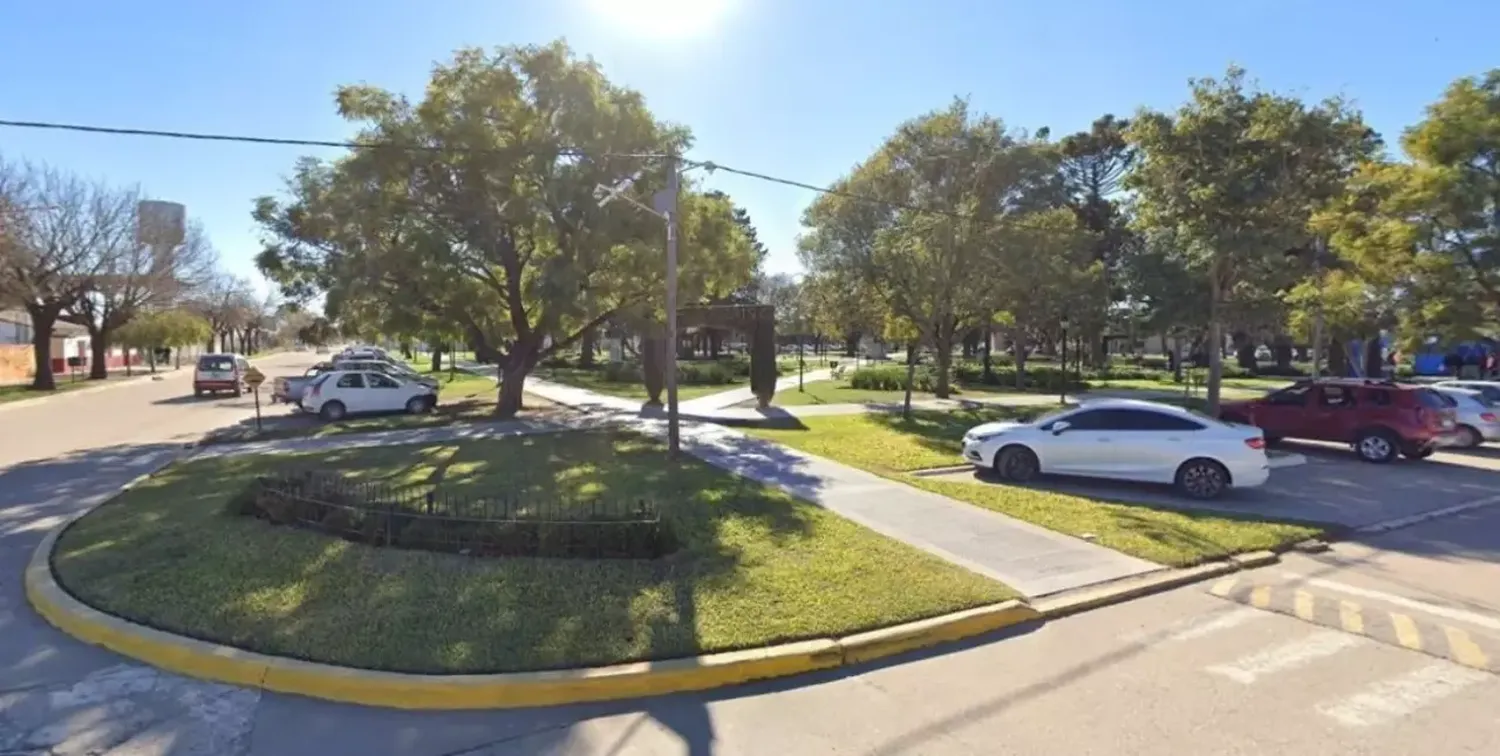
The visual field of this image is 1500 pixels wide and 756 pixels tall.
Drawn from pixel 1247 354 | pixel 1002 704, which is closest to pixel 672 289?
pixel 1002 704

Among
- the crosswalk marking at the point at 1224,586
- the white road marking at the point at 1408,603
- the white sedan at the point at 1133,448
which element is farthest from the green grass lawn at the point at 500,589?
the white sedan at the point at 1133,448

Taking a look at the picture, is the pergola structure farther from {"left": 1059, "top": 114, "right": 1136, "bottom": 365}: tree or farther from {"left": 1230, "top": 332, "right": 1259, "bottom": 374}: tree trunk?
{"left": 1230, "top": 332, "right": 1259, "bottom": 374}: tree trunk

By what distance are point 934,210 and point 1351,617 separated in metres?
19.0

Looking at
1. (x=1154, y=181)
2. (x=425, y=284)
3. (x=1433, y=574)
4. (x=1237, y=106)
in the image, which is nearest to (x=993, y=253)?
(x=1154, y=181)

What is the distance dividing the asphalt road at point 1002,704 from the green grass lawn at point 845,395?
20328mm

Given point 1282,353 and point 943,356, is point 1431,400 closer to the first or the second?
point 943,356

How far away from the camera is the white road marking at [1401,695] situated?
478 centimetres

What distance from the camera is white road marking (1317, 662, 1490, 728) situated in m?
4.78

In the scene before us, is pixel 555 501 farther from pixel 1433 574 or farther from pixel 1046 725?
pixel 1433 574

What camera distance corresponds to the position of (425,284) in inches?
749

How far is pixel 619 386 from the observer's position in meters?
36.8

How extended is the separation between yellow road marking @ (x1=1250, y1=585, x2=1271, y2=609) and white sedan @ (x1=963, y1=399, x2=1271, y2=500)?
4.70 meters

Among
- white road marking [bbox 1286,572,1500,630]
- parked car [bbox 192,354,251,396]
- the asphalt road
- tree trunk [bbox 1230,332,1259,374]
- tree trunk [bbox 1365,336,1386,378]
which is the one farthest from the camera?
tree trunk [bbox 1230,332,1259,374]

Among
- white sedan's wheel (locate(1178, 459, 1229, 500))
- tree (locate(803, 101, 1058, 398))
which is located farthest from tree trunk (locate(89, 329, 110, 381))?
white sedan's wheel (locate(1178, 459, 1229, 500))
